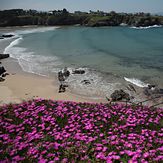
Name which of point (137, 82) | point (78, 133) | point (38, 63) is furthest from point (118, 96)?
point (38, 63)

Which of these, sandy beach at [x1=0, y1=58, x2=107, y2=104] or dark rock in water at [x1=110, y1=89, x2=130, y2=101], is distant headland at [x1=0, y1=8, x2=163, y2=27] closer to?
sandy beach at [x1=0, y1=58, x2=107, y2=104]

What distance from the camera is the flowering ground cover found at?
609 centimetres

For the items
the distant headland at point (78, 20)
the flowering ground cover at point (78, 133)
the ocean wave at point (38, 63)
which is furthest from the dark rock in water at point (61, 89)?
the distant headland at point (78, 20)

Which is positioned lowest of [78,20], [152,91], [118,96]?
[152,91]

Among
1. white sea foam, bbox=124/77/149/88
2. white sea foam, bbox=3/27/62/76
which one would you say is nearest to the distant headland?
white sea foam, bbox=3/27/62/76

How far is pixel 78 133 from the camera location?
722cm

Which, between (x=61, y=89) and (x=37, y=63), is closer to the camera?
(x=61, y=89)

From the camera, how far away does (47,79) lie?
23781mm

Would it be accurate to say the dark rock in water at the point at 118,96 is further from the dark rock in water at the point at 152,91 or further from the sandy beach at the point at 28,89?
the dark rock in water at the point at 152,91

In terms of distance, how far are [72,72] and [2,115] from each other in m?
17.4

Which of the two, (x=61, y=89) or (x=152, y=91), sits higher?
(x=152, y=91)

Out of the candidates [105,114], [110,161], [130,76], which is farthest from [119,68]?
[110,161]

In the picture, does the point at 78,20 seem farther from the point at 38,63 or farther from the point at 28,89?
the point at 28,89

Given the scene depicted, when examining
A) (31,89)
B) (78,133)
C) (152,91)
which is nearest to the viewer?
(78,133)
